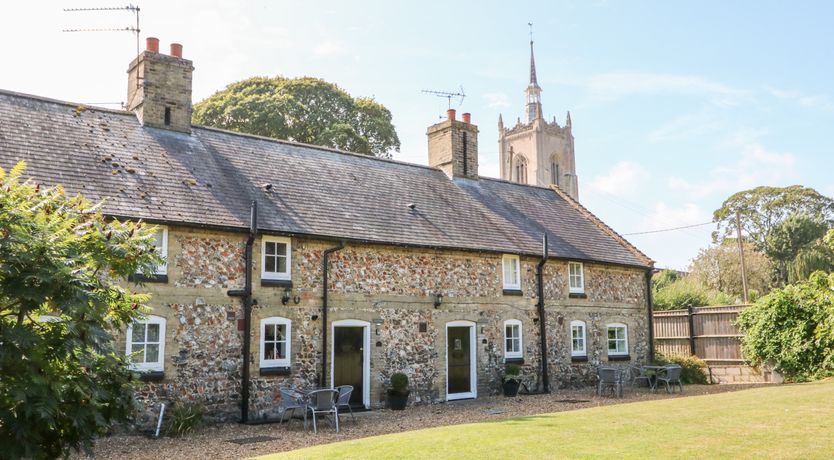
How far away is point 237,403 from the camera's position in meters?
15.1

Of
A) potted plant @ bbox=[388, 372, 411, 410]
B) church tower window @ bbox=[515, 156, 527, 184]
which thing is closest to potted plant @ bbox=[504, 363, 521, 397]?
potted plant @ bbox=[388, 372, 411, 410]

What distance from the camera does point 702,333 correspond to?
25516mm

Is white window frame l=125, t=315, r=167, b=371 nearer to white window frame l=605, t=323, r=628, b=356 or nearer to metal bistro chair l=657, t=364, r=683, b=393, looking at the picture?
metal bistro chair l=657, t=364, r=683, b=393

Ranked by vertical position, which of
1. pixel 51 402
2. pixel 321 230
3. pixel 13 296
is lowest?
pixel 51 402

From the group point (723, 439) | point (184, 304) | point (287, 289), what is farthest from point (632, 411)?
point (184, 304)

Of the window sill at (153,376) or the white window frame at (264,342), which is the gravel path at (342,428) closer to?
the window sill at (153,376)

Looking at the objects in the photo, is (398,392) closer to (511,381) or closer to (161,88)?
(511,381)

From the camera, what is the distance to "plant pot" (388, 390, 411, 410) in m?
17.3

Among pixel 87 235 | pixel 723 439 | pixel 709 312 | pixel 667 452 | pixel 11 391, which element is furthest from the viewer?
pixel 709 312

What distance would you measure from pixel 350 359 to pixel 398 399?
1.57 meters

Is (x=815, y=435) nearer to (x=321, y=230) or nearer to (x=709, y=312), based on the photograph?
(x=321, y=230)

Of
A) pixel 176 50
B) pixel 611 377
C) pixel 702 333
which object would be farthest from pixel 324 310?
pixel 702 333

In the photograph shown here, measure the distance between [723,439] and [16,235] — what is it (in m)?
9.70

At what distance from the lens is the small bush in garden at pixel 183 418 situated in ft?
44.3
